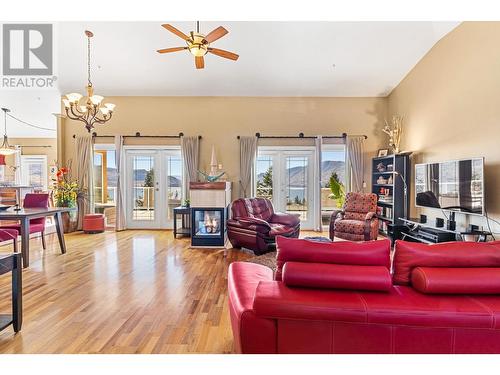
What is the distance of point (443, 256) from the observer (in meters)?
1.66

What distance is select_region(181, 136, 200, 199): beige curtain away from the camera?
22.4ft

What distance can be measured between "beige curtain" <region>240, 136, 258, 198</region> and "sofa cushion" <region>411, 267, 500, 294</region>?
5397 millimetres

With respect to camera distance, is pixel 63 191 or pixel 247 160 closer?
pixel 63 191

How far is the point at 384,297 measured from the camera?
5.18 ft

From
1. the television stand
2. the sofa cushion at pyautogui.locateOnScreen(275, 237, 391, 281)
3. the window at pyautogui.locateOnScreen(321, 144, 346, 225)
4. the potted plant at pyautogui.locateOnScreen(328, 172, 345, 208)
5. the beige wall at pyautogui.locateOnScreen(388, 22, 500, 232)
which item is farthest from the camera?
the window at pyautogui.locateOnScreen(321, 144, 346, 225)

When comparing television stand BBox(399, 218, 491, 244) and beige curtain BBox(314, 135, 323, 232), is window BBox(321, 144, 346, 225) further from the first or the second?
television stand BBox(399, 218, 491, 244)

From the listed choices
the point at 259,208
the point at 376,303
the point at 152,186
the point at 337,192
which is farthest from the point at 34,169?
the point at 376,303

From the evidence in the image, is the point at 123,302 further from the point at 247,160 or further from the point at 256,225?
the point at 247,160

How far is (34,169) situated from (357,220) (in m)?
10.2

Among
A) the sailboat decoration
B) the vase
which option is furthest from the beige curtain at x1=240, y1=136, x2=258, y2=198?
the vase

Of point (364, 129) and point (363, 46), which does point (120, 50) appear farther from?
point (364, 129)

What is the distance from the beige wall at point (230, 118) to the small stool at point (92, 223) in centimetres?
170
